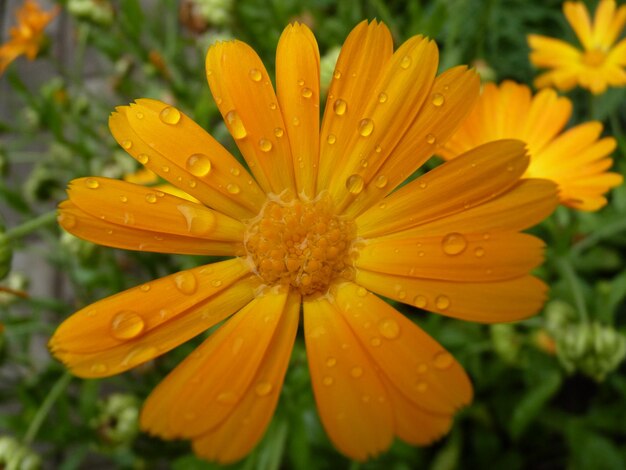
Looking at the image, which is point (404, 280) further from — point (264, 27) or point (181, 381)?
point (264, 27)

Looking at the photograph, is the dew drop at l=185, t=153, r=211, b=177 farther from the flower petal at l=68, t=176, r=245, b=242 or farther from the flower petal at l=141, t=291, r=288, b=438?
the flower petal at l=141, t=291, r=288, b=438

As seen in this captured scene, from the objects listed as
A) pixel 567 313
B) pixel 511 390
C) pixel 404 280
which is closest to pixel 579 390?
pixel 511 390

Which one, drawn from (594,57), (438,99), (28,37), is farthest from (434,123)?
(28,37)

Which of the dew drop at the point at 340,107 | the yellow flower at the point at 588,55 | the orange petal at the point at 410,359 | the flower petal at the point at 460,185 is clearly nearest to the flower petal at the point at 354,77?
the dew drop at the point at 340,107

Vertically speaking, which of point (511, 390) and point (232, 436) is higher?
point (232, 436)

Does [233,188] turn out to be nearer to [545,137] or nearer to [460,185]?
[460,185]

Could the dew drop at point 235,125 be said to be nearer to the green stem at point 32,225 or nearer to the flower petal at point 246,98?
the flower petal at point 246,98
